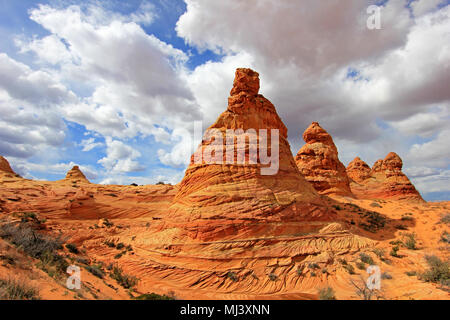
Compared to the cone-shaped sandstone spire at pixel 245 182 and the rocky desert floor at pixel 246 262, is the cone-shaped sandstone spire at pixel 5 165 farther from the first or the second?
the cone-shaped sandstone spire at pixel 245 182

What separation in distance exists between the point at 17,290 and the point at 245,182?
11.3 meters

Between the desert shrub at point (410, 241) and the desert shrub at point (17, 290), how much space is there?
19.6 metres

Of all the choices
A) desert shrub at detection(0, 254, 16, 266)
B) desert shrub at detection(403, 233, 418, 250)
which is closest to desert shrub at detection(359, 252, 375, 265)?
desert shrub at detection(403, 233, 418, 250)

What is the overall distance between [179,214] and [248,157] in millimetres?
6116

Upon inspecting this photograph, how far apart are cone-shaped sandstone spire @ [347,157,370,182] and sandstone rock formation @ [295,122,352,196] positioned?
25193 mm

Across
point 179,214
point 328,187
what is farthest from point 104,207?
point 328,187

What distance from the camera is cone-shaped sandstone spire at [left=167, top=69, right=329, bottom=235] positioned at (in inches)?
531

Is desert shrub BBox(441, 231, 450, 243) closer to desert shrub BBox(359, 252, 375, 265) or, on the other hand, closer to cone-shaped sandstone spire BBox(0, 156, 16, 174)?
desert shrub BBox(359, 252, 375, 265)

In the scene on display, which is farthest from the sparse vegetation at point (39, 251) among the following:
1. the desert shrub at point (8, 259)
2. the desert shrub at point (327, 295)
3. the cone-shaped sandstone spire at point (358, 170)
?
the cone-shaped sandstone spire at point (358, 170)

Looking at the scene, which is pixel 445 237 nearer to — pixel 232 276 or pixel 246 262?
pixel 246 262

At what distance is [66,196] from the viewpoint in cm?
2428

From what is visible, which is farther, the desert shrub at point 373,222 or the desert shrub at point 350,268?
the desert shrub at point 373,222

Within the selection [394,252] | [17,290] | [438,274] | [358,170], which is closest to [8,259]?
[17,290]

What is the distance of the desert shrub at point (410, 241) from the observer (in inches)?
571
